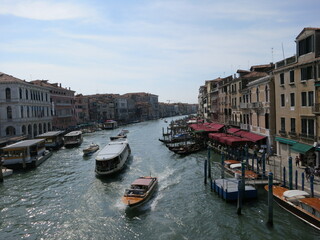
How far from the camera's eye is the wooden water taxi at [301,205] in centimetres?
1324

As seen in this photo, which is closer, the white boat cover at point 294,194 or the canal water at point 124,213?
the canal water at point 124,213

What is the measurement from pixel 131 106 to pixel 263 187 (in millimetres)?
112583

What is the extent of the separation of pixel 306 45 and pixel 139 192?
1656 centimetres

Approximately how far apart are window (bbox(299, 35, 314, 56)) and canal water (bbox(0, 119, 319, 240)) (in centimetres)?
1128

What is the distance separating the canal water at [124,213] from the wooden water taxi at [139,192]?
47 centimetres

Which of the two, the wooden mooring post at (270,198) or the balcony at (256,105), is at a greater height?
the balcony at (256,105)

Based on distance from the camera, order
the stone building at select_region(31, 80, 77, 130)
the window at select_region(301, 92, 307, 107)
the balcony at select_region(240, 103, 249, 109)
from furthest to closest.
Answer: the stone building at select_region(31, 80, 77, 130), the balcony at select_region(240, 103, 249, 109), the window at select_region(301, 92, 307, 107)

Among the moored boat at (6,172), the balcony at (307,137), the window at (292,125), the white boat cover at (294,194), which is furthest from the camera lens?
the moored boat at (6,172)

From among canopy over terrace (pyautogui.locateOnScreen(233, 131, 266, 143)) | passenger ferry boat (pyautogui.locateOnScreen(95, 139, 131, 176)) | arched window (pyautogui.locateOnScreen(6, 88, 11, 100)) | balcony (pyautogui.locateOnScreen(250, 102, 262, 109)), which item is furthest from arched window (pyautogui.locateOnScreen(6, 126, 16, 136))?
balcony (pyautogui.locateOnScreen(250, 102, 262, 109))

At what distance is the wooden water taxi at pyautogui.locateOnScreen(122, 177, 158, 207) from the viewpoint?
54.9 ft

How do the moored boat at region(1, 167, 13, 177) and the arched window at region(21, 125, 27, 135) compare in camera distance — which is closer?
the moored boat at region(1, 167, 13, 177)

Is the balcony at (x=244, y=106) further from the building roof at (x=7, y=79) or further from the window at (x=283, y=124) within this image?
the building roof at (x=7, y=79)

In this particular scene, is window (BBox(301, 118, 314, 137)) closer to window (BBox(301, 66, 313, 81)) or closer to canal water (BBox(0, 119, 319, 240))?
window (BBox(301, 66, 313, 81))

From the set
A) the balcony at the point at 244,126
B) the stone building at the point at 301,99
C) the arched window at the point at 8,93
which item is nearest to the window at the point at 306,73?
the stone building at the point at 301,99
